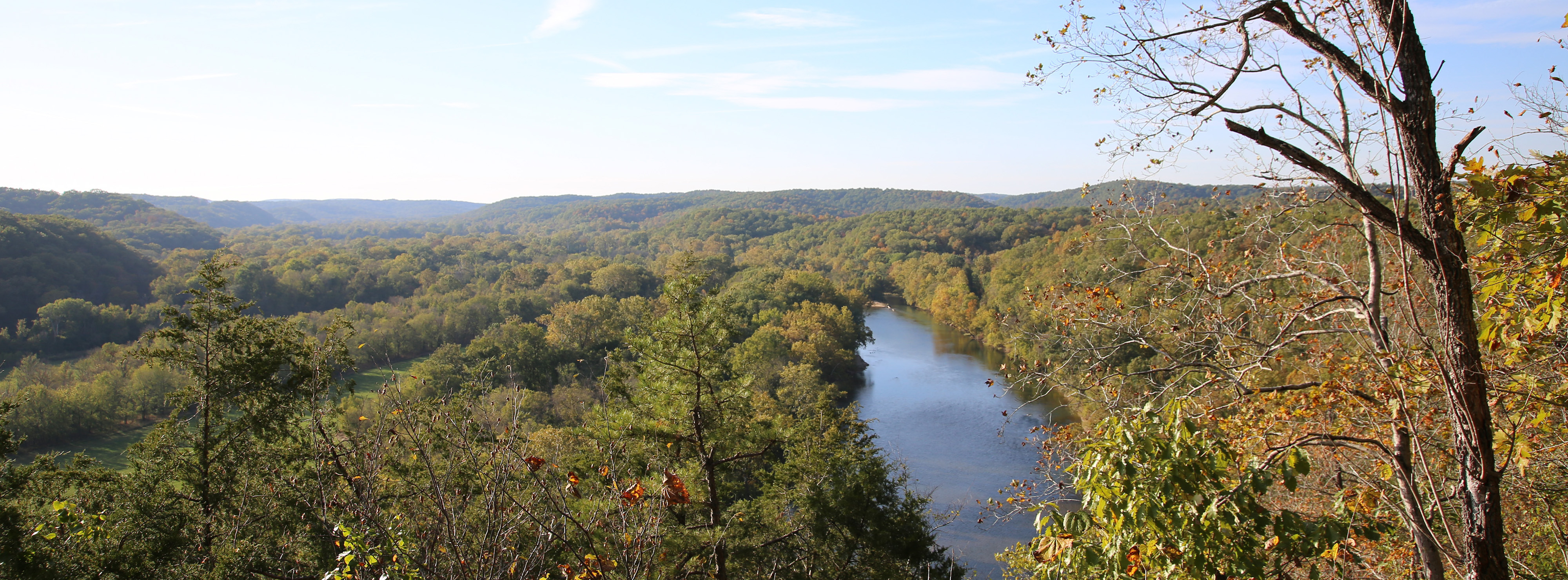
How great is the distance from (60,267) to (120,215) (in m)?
60.8

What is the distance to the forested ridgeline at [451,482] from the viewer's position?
3.92 m

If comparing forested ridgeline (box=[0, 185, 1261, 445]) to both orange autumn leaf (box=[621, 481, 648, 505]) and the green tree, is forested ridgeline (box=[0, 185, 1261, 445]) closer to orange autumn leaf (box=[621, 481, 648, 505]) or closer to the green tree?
the green tree

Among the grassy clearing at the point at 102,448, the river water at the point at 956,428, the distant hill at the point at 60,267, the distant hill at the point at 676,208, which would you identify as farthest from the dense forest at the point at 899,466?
the distant hill at the point at 676,208

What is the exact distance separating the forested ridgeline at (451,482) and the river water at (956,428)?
3220 mm

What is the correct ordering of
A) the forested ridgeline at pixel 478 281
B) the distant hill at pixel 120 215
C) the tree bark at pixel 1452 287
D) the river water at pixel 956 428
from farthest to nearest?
1. the distant hill at pixel 120 215
2. the forested ridgeline at pixel 478 281
3. the river water at pixel 956 428
4. the tree bark at pixel 1452 287

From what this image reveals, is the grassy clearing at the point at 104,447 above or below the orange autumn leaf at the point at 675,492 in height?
below

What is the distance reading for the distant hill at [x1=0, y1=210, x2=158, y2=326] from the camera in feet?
123

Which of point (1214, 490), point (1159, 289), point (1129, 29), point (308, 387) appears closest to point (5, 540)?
point (308, 387)

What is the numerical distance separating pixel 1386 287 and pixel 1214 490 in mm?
3552

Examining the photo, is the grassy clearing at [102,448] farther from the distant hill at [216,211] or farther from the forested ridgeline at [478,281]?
the distant hill at [216,211]

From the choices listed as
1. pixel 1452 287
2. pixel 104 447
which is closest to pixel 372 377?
pixel 104 447

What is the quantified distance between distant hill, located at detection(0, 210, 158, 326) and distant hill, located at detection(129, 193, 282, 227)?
123171 mm

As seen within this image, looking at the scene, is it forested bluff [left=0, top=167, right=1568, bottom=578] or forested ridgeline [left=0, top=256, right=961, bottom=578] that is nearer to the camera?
forested bluff [left=0, top=167, right=1568, bottom=578]

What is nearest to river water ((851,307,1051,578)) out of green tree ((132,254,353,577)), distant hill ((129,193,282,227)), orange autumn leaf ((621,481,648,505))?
orange autumn leaf ((621,481,648,505))
